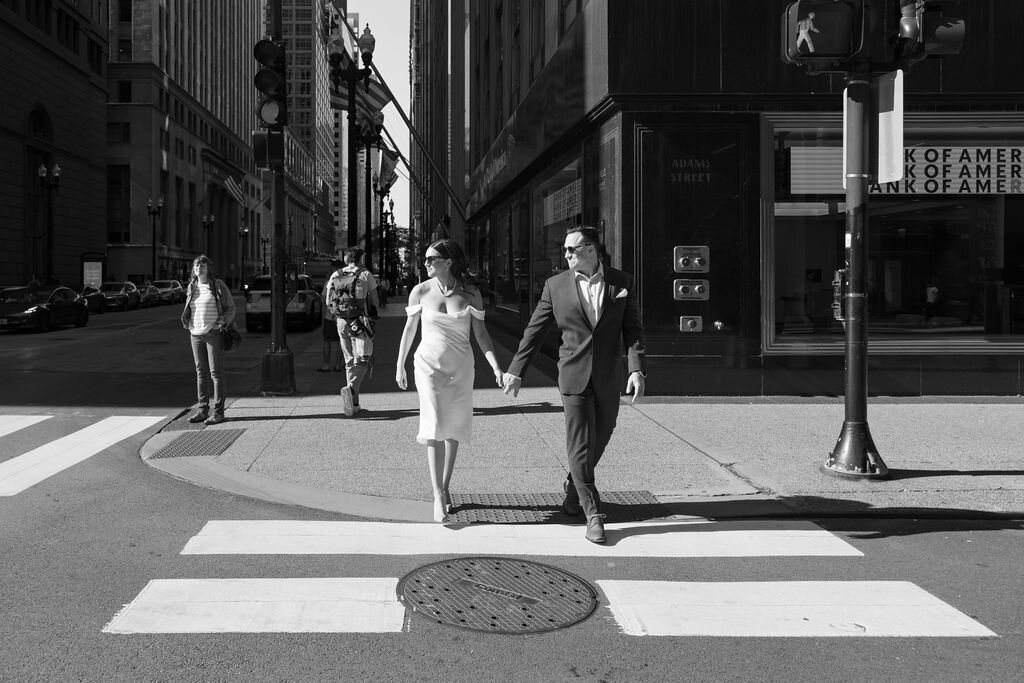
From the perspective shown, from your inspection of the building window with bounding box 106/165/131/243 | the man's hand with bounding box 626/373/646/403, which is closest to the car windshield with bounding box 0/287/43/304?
the man's hand with bounding box 626/373/646/403

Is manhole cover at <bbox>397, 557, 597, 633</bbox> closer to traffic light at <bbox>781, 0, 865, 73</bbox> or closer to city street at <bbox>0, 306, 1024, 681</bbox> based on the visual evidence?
city street at <bbox>0, 306, 1024, 681</bbox>

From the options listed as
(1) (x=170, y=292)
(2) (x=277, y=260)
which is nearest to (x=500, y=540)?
(2) (x=277, y=260)

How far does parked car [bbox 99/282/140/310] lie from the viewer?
1748 inches

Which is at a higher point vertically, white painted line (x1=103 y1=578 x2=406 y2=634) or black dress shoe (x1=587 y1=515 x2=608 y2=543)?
black dress shoe (x1=587 y1=515 x2=608 y2=543)

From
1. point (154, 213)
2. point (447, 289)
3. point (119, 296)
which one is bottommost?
point (447, 289)

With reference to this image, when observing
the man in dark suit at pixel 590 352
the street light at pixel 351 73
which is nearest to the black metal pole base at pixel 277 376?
the man in dark suit at pixel 590 352

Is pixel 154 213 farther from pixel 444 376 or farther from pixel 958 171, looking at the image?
pixel 444 376

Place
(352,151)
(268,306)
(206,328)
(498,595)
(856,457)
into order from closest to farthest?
(498,595), (856,457), (206,328), (268,306), (352,151)

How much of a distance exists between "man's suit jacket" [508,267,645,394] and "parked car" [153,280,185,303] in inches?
2093

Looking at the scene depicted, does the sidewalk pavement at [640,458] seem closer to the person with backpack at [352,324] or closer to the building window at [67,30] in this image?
the person with backpack at [352,324]

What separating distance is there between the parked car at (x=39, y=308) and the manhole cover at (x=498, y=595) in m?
25.6

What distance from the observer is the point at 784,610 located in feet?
14.8

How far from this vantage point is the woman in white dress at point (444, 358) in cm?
604

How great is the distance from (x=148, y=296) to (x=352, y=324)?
44195mm
